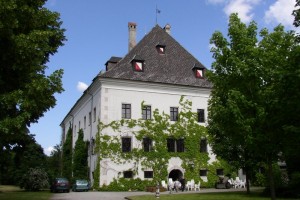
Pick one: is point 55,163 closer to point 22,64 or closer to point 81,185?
point 81,185

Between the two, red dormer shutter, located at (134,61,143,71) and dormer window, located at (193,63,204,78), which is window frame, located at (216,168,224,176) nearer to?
dormer window, located at (193,63,204,78)

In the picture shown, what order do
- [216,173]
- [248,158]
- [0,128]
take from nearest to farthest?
[0,128]
[248,158]
[216,173]

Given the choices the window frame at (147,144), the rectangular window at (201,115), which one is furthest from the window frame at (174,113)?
the window frame at (147,144)

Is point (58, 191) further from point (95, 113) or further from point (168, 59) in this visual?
point (168, 59)

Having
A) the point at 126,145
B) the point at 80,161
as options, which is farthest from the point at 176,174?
the point at 80,161

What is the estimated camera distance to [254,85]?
16984 mm

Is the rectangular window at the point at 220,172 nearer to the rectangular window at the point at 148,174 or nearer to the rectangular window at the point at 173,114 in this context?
the rectangular window at the point at 173,114

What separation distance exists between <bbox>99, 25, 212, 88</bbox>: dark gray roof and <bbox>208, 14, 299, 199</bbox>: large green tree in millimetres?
20031

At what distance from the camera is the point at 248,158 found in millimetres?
28312

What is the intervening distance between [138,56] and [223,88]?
21887 mm

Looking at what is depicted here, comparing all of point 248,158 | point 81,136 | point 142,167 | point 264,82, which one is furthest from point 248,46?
point 81,136

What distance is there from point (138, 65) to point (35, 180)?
16.5m

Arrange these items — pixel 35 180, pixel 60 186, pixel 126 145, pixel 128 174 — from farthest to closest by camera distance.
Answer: pixel 35 180, pixel 126 145, pixel 128 174, pixel 60 186

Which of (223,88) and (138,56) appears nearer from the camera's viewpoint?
(223,88)
